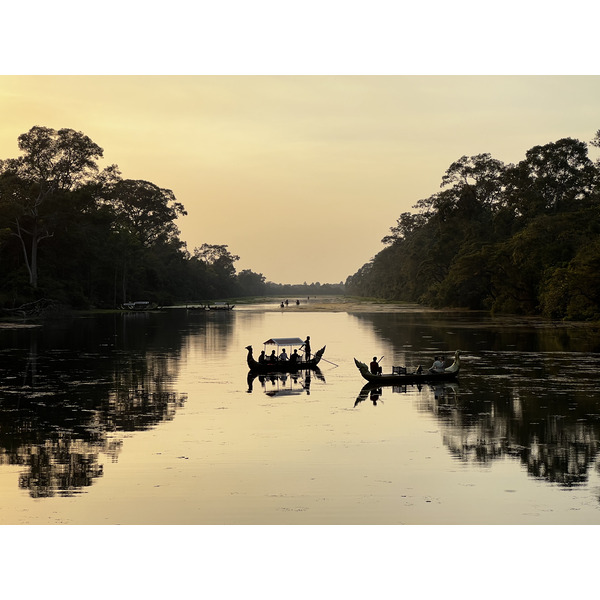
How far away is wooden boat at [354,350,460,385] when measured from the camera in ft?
126

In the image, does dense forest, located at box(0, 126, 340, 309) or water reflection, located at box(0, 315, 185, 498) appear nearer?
water reflection, located at box(0, 315, 185, 498)

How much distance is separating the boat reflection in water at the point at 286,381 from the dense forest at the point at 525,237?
42.0 meters

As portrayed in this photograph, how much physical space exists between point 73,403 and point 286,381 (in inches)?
476

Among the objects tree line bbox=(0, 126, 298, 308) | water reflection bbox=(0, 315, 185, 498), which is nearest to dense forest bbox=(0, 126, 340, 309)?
tree line bbox=(0, 126, 298, 308)

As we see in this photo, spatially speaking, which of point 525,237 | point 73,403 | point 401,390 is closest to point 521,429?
point 401,390

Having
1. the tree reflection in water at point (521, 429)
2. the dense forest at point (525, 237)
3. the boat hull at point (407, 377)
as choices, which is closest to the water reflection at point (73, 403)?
the boat hull at point (407, 377)

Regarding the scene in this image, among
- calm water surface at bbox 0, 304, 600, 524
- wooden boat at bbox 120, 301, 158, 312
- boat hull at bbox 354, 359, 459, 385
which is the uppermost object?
wooden boat at bbox 120, 301, 158, 312

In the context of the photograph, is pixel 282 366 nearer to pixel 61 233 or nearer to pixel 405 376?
pixel 405 376

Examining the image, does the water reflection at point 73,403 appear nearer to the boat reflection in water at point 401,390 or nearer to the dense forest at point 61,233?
the boat reflection in water at point 401,390

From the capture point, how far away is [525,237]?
101 meters

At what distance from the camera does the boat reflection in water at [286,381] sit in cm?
3731

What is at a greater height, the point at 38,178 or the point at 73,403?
the point at 38,178

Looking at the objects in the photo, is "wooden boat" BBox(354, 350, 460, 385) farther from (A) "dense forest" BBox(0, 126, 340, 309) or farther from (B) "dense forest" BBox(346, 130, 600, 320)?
(A) "dense forest" BBox(0, 126, 340, 309)

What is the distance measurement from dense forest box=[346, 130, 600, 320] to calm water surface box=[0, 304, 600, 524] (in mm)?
38105
